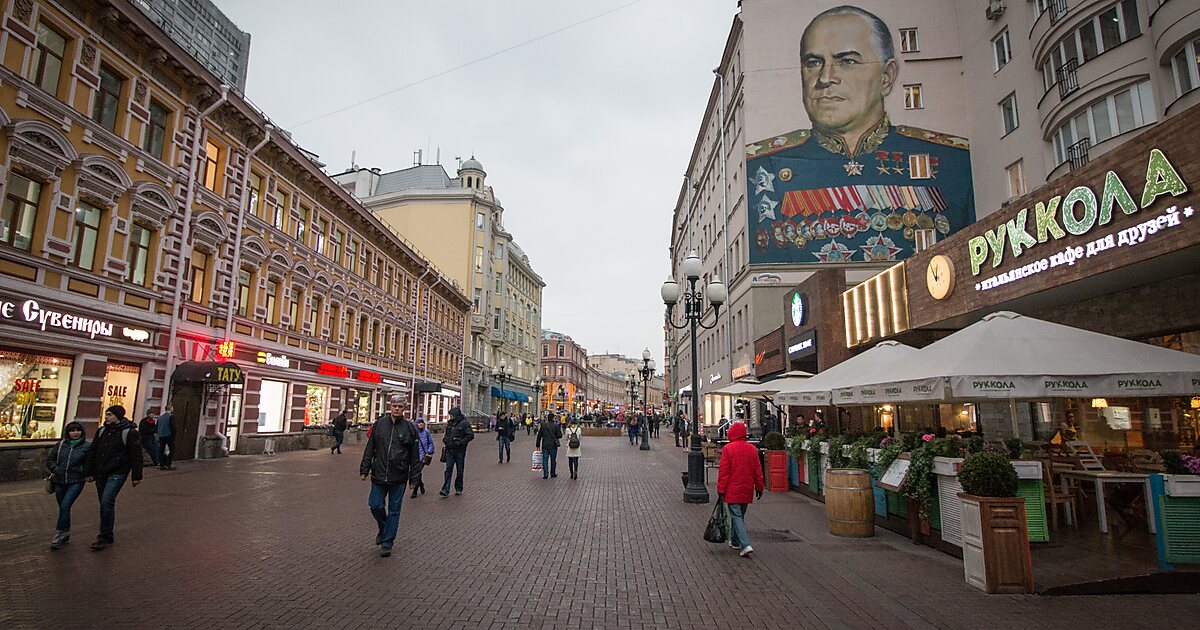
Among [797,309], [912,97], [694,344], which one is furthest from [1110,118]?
[694,344]

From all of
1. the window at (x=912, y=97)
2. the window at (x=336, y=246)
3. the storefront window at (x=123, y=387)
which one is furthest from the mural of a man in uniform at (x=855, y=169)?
the storefront window at (x=123, y=387)

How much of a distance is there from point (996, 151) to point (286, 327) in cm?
3154

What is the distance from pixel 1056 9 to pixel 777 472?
18.8 metres

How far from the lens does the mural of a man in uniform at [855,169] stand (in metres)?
30.0

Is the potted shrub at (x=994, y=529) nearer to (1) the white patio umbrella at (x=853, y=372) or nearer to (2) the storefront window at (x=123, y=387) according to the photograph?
(1) the white patio umbrella at (x=853, y=372)

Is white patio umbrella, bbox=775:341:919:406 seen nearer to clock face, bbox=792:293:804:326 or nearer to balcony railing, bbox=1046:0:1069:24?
clock face, bbox=792:293:804:326

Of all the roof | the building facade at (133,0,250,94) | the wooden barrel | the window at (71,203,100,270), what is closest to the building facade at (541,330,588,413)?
the roof

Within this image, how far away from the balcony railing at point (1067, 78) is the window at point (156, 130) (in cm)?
2736

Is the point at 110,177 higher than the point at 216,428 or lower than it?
higher

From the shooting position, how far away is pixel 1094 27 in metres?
19.1

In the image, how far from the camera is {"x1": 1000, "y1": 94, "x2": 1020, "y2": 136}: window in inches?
1032

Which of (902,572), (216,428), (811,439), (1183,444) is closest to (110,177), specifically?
(216,428)

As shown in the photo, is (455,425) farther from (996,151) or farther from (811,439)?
(996,151)

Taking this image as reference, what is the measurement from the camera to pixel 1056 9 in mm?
20734
